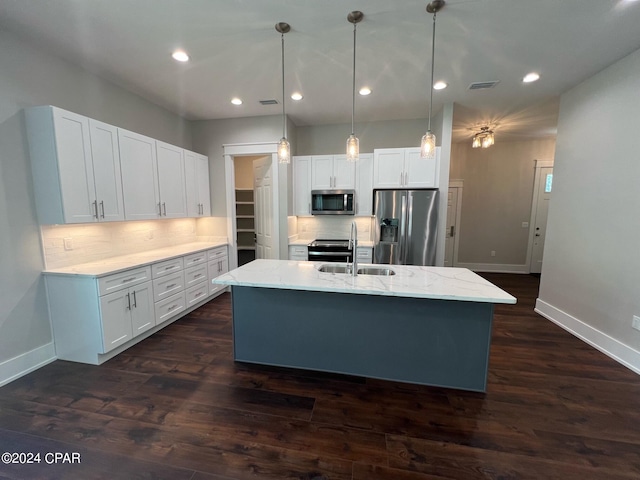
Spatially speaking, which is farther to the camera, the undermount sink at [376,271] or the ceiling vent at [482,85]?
the ceiling vent at [482,85]

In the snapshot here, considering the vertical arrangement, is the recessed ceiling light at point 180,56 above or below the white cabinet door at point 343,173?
above

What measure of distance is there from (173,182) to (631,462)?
492 centimetres

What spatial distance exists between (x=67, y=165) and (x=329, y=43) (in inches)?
104

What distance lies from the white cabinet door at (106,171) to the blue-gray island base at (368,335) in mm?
1703

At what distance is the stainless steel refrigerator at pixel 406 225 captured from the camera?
148 inches

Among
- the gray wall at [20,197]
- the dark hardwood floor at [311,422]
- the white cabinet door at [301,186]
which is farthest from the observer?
the white cabinet door at [301,186]

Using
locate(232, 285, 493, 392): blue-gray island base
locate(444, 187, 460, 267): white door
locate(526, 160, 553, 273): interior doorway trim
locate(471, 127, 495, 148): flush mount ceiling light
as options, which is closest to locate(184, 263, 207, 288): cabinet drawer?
locate(232, 285, 493, 392): blue-gray island base

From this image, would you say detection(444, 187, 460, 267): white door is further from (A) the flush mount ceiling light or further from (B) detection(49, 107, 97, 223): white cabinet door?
(B) detection(49, 107, 97, 223): white cabinet door

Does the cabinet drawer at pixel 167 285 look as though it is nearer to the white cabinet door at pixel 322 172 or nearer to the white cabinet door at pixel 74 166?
the white cabinet door at pixel 74 166

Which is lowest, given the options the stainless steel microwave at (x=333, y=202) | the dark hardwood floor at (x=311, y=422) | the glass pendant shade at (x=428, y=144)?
the dark hardwood floor at (x=311, y=422)

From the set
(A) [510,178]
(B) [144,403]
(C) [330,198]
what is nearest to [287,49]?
(C) [330,198]

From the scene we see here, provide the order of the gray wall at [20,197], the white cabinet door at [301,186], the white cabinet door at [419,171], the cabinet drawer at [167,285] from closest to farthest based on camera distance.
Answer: the gray wall at [20,197] < the cabinet drawer at [167,285] < the white cabinet door at [419,171] < the white cabinet door at [301,186]

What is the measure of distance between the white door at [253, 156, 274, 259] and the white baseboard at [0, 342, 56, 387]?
273 centimetres

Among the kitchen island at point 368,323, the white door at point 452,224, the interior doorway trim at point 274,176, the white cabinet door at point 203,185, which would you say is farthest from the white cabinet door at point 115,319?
the white door at point 452,224
